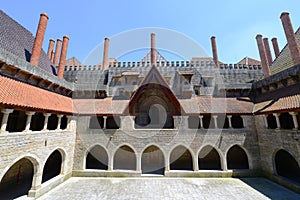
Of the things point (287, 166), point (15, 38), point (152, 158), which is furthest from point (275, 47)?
point (15, 38)

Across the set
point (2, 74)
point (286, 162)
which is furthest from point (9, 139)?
point (286, 162)

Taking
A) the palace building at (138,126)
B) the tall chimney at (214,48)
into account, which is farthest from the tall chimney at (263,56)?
the tall chimney at (214,48)

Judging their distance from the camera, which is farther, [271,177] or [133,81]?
[133,81]

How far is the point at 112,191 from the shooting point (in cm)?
894

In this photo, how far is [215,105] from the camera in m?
13.2

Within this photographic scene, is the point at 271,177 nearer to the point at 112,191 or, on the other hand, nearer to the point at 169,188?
the point at 169,188

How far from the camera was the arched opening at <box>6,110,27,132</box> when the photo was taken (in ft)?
30.0

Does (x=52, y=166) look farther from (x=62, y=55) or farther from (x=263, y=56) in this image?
(x=263, y=56)

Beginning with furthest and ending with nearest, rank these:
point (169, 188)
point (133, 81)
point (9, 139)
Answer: point (133, 81)
point (169, 188)
point (9, 139)

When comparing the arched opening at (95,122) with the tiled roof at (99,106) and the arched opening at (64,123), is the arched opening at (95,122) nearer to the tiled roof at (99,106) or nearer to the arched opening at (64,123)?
the tiled roof at (99,106)

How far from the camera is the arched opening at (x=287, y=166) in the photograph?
433 inches

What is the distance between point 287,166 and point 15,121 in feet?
68.8

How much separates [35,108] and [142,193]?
7.92m

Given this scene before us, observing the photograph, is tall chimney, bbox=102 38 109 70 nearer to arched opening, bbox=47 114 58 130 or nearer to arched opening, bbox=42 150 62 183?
arched opening, bbox=47 114 58 130
